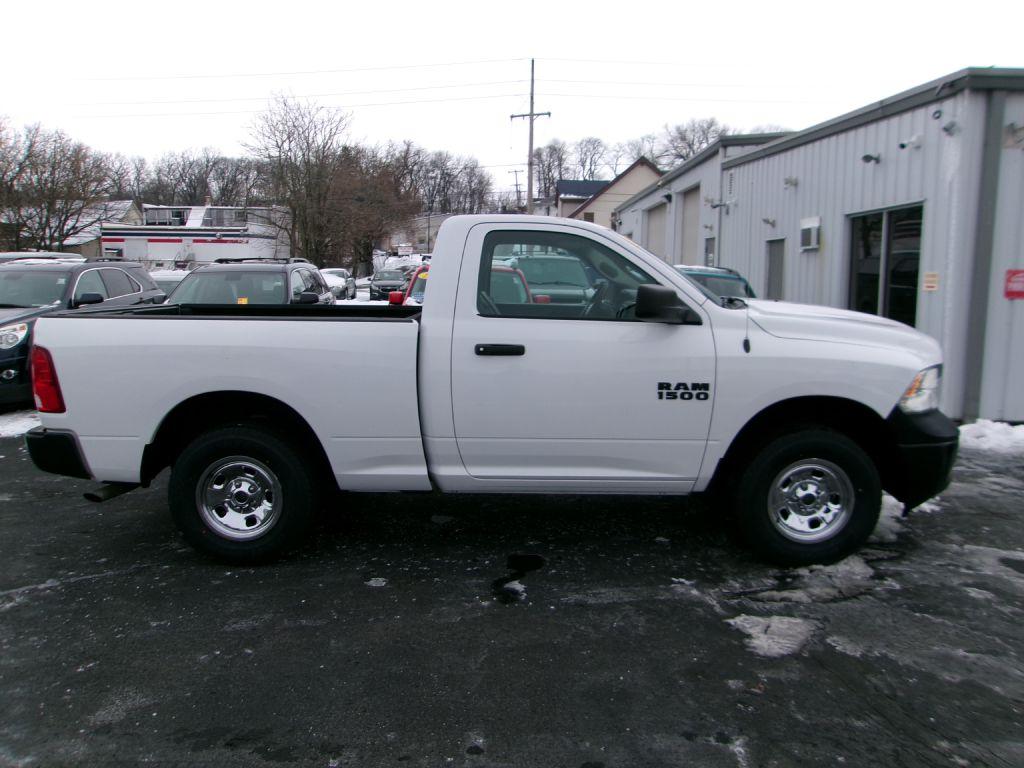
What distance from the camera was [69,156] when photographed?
127ft

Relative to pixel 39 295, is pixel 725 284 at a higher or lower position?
higher

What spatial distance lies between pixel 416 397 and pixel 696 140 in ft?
292

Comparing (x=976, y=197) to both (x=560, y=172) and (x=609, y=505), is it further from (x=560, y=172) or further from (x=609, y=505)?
(x=560, y=172)

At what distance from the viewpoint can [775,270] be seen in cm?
1377

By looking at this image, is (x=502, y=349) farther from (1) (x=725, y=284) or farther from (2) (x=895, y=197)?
(1) (x=725, y=284)

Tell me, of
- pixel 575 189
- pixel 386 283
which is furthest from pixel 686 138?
Result: pixel 386 283

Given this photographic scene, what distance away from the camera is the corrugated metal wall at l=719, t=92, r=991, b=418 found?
8.17 metres

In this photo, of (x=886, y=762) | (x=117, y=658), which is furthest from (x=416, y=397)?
(x=886, y=762)

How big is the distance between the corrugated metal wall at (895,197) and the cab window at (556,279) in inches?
220

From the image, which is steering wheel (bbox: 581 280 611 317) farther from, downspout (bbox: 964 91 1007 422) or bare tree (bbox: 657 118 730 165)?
bare tree (bbox: 657 118 730 165)

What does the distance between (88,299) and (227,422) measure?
7109 mm

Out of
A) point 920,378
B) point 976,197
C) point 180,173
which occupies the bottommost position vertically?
point 920,378

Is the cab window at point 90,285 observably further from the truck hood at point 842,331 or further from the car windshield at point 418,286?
the truck hood at point 842,331

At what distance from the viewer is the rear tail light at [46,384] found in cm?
436
